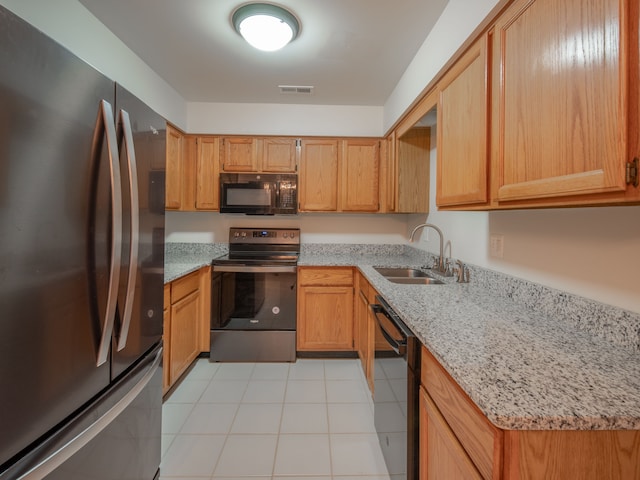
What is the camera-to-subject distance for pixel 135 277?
3.28 feet

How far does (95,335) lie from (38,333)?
159mm

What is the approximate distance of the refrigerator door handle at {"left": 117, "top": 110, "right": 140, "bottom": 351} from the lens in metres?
0.92

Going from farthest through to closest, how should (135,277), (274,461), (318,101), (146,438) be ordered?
1. (318,101)
2. (274,461)
3. (146,438)
4. (135,277)

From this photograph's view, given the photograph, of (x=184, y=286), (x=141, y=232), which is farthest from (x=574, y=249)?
(x=184, y=286)

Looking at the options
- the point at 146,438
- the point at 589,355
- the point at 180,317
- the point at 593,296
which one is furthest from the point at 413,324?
the point at 180,317

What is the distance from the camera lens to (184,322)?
2273 mm

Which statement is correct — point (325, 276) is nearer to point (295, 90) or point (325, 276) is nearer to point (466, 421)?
point (295, 90)

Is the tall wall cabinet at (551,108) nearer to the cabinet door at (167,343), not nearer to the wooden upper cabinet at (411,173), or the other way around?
the wooden upper cabinet at (411,173)

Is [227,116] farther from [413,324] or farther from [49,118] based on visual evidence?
[413,324]

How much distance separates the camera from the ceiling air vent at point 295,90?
8.33 feet

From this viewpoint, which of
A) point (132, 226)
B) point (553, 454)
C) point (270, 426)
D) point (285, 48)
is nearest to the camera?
point (553, 454)

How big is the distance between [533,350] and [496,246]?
2.69 feet

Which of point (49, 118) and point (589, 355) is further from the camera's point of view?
point (589, 355)

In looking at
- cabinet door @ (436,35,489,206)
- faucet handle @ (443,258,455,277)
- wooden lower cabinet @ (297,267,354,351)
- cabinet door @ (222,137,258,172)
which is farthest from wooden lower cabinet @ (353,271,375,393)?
cabinet door @ (222,137,258,172)
